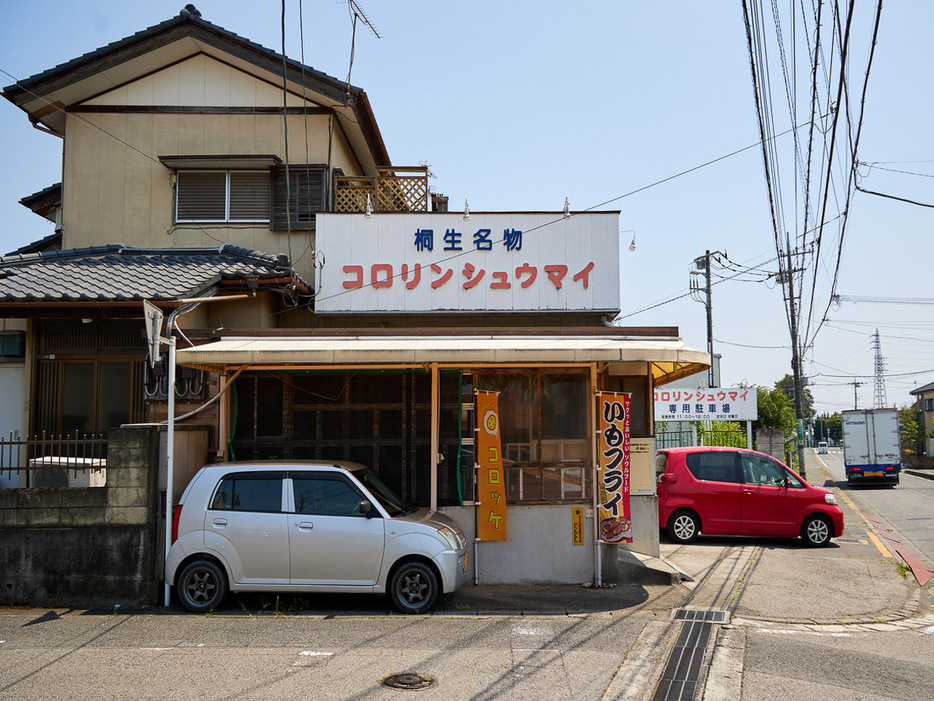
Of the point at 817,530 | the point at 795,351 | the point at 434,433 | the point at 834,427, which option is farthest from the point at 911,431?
the point at 834,427

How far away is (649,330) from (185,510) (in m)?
6.63

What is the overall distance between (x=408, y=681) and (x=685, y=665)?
8.08 ft

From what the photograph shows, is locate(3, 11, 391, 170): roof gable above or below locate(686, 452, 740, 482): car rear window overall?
above

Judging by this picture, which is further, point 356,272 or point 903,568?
point 356,272

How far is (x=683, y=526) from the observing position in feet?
46.3

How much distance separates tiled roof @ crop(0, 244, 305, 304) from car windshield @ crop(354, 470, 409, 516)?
387 cm

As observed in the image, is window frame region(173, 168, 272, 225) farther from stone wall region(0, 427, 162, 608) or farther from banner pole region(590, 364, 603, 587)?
banner pole region(590, 364, 603, 587)

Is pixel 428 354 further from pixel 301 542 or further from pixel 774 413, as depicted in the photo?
pixel 774 413

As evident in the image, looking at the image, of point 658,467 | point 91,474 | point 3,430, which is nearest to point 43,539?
Answer: point 91,474

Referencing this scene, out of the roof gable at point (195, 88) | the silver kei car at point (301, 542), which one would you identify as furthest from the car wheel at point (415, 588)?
the roof gable at point (195, 88)

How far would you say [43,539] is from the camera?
899 centimetres

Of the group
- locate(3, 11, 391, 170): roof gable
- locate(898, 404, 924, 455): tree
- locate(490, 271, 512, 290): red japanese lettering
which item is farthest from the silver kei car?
locate(898, 404, 924, 455): tree

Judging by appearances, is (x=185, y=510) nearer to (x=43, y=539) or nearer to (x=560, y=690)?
(x=43, y=539)

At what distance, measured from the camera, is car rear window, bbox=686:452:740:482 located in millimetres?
14164
